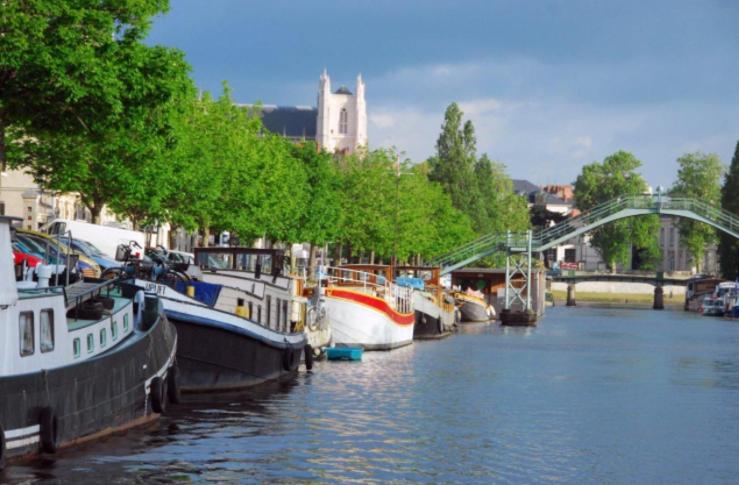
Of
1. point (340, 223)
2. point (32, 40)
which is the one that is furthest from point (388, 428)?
point (340, 223)

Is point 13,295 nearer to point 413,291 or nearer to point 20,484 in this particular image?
point 20,484

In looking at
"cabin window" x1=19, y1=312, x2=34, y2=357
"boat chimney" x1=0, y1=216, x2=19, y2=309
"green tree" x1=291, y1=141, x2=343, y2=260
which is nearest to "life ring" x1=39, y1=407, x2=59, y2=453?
"cabin window" x1=19, y1=312, x2=34, y2=357


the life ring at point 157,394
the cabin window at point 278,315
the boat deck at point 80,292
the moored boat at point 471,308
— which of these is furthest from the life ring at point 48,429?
the moored boat at point 471,308

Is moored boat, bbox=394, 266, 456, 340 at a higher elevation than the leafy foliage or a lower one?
lower

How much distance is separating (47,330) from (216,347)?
13152 millimetres

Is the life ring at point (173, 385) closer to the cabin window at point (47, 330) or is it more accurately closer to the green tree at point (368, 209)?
the cabin window at point (47, 330)

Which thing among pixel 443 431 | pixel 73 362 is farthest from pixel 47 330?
pixel 443 431

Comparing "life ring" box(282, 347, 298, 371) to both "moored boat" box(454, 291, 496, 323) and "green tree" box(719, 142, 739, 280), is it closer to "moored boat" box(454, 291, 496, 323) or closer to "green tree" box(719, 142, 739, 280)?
"moored boat" box(454, 291, 496, 323)

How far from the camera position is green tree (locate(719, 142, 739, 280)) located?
188000mm

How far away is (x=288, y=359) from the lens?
48.9 metres

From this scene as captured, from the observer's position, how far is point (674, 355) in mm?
77875

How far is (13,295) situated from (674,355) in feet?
184

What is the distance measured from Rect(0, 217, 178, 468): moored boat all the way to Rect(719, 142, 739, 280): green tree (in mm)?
158649

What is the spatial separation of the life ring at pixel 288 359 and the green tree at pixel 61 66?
32.0ft
